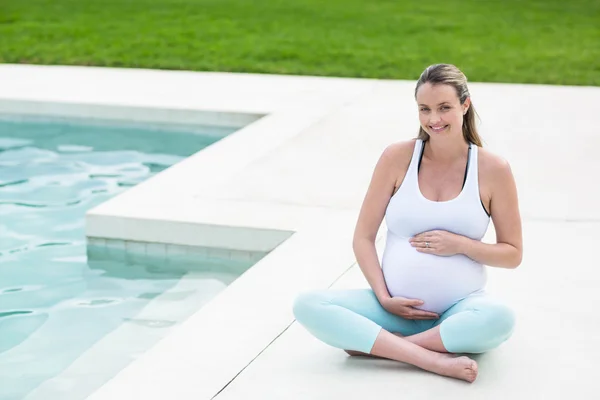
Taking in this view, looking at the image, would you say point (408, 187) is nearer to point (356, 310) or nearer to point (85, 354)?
point (356, 310)

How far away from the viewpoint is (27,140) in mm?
8156

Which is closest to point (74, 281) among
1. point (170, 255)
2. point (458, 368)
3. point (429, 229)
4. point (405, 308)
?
point (170, 255)

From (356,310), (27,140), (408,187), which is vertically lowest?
(27,140)

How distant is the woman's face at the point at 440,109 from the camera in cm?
334

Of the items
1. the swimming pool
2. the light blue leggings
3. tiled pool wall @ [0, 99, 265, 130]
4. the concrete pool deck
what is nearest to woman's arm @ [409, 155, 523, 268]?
the light blue leggings

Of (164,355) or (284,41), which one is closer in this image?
(164,355)

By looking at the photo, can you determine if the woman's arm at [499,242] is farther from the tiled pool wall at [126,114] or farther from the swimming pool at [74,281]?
the tiled pool wall at [126,114]

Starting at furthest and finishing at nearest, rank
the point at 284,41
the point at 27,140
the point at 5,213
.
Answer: the point at 284,41 < the point at 27,140 < the point at 5,213

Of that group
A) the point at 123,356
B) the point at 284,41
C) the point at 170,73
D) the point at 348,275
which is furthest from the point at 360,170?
the point at 284,41

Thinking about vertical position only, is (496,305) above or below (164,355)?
above

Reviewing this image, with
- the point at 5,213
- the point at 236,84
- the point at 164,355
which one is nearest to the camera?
the point at 164,355

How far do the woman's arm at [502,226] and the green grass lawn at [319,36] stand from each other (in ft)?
21.2

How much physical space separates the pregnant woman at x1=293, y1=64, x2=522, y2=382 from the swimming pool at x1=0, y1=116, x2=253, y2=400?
3.55 feet

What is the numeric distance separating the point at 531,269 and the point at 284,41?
297 inches
